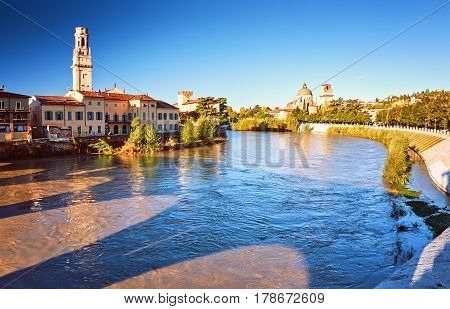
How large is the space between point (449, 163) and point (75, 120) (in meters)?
39.1

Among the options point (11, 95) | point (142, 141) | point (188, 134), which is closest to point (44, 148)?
point (11, 95)

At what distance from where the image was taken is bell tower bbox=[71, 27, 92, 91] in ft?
249

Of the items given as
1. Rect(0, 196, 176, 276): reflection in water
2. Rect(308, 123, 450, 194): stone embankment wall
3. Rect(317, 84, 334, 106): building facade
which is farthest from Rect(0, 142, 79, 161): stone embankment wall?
Answer: Rect(317, 84, 334, 106): building facade

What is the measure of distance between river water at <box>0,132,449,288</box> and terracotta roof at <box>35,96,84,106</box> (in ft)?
57.8

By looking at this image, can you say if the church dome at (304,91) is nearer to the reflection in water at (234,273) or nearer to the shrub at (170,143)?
the shrub at (170,143)

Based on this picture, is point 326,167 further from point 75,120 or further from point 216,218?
point 75,120

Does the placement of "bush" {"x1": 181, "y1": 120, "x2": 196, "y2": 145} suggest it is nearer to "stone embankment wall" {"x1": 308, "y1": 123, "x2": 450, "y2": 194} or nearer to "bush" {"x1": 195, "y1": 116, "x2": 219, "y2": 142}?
"bush" {"x1": 195, "y1": 116, "x2": 219, "y2": 142}

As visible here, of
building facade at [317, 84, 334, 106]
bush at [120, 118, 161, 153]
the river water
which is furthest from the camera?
building facade at [317, 84, 334, 106]

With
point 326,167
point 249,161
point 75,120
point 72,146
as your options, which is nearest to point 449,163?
point 326,167

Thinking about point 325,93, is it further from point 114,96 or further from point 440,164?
point 440,164

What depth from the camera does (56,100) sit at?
151 feet

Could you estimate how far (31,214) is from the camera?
17922 mm

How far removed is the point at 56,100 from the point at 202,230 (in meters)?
37.1

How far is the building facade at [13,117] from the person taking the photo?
39438 mm
